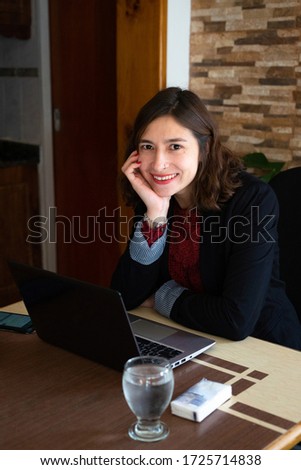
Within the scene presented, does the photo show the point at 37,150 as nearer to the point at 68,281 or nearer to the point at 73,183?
the point at 73,183

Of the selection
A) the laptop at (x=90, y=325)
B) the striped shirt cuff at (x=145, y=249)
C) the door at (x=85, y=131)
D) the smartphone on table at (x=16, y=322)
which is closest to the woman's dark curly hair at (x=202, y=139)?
the striped shirt cuff at (x=145, y=249)

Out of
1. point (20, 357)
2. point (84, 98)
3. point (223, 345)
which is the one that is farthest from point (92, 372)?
point (84, 98)

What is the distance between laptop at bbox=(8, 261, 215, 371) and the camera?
4.01 feet

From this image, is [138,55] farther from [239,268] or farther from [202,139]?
[239,268]

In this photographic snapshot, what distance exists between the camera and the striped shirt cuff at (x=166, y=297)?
5.21 ft

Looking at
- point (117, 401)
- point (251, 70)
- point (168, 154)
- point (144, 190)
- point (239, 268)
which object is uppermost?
point (251, 70)

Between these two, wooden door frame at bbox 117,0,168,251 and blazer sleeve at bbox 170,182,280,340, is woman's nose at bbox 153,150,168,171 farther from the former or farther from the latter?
wooden door frame at bbox 117,0,168,251

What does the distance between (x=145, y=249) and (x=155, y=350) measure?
41 centimetres

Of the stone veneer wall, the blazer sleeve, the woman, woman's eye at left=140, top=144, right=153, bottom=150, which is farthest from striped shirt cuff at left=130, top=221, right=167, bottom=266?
the stone veneer wall

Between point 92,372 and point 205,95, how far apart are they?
5.56ft

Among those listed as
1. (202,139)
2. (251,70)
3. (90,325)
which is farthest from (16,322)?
(251,70)

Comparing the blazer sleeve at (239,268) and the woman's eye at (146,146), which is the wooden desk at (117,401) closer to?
the blazer sleeve at (239,268)

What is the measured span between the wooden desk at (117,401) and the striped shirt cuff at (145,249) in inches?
13.6

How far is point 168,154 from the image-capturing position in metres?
1.69
